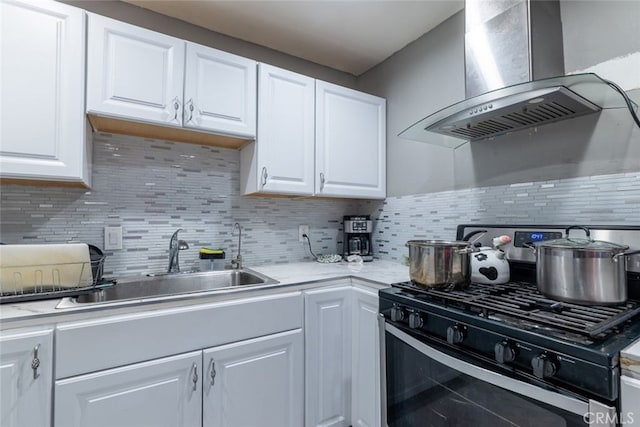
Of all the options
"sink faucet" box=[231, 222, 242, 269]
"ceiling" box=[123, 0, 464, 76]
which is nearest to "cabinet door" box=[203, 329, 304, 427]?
"sink faucet" box=[231, 222, 242, 269]

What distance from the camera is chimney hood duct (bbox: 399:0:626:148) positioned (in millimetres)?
1127

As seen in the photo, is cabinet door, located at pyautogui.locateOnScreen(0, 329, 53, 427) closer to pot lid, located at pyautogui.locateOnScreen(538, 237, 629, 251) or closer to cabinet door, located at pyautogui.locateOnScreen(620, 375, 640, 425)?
cabinet door, located at pyautogui.locateOnScreen(620, 375, 640, 425)

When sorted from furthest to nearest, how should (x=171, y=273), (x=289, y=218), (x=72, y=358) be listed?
1. (x=289, y=218)
2. (x=171, y=273)
3. (x=72, y=358)

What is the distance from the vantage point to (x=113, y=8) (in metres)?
1.68

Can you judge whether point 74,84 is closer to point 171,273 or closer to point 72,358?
point 171,273

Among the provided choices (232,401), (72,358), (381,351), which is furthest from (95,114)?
(381,351)

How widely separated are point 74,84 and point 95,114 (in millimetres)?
134

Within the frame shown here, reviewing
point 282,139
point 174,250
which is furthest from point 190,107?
point 174,250

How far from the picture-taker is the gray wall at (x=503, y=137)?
1.21 meters

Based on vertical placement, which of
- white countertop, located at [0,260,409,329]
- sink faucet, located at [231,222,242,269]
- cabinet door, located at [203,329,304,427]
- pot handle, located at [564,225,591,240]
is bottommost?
cabinet door, located at [203,329,304,427]

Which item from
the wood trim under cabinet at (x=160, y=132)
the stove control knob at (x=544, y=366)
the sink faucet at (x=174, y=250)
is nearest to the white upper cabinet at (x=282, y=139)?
the wood trim under cabinet at (x=160, y=132)

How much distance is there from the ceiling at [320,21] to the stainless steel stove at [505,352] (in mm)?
1412

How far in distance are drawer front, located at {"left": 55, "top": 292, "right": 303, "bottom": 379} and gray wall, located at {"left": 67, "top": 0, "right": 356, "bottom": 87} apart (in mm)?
1639

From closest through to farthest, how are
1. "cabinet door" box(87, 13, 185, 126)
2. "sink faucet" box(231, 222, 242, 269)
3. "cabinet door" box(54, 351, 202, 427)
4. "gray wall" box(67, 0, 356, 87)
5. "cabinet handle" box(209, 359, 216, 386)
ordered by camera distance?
1. "cabinet door" box(54, 351, 202, 427)
2. "cabinet handle" box(209, 359, 216, 386)
3. "cabinet door" box(87, 13, 185, 126)
4. "gray wall" box(67, 0, 356, 87)
5. "sink faucet" box(231, 222, 242, 269)
